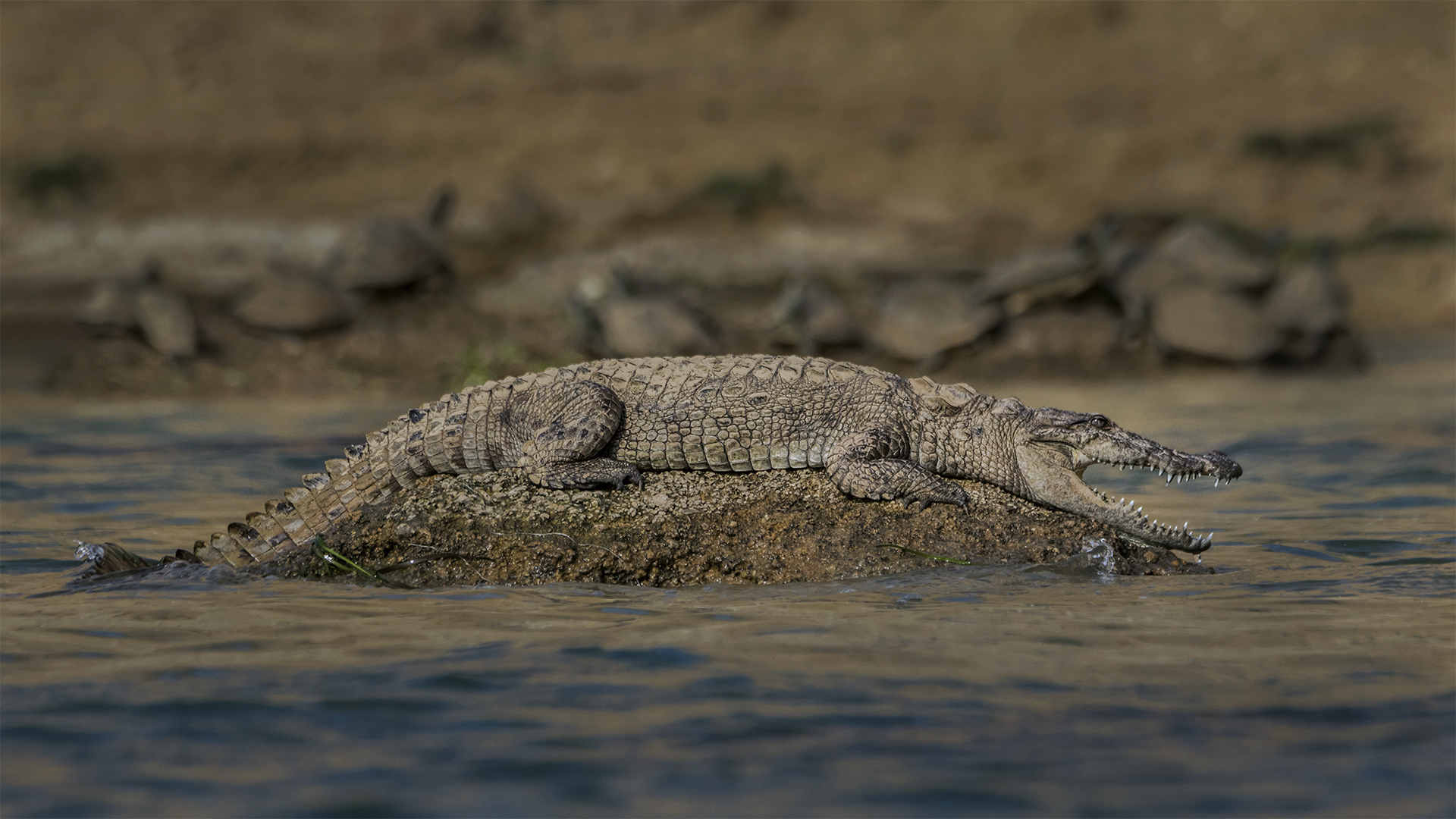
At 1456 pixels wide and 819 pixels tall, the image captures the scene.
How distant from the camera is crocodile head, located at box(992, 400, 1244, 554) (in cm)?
564

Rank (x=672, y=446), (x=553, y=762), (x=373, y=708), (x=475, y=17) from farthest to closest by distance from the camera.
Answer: (x=475, y=17), (x=672, y=446), (x=373, y=708), (x=553, y=762)

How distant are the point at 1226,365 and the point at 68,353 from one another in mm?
12743

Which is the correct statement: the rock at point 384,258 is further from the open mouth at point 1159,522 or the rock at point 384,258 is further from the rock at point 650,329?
the open mouth at point 1159,522

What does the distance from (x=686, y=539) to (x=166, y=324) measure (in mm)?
10017

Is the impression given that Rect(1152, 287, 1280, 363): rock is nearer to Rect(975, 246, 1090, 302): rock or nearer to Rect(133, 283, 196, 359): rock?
Rect(975, 246, 1090, 302): rock

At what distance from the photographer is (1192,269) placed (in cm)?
1595

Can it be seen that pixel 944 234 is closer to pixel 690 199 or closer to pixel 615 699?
pixel 690 199

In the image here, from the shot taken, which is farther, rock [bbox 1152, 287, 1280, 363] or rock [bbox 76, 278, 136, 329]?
rock [bbox 1152, 287, 1280, 363]

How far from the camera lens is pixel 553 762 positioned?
11.6 ft

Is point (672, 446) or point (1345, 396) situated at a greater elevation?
point (1345, 396)

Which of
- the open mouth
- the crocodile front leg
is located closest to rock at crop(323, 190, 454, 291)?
the crocodile front leg

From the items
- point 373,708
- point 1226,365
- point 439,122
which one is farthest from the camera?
point 439,122

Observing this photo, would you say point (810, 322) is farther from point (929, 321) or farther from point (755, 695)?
point (755, 695)

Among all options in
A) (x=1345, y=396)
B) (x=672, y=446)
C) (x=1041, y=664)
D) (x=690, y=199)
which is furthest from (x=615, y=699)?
(x=690, y=199)
